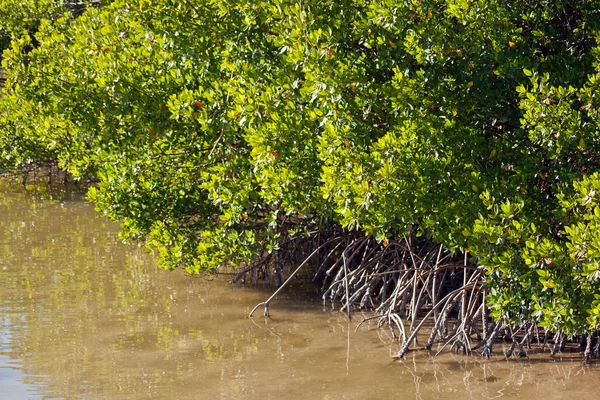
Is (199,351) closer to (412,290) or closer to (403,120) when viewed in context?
(412,290)

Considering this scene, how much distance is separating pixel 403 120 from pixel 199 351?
217 cm

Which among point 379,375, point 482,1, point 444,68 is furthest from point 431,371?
point 482,1

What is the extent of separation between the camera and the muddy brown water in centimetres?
605

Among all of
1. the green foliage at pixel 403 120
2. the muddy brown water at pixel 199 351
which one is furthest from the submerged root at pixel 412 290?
the green foliage at pixel 403 120

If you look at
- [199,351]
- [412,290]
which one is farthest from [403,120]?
[199,351]

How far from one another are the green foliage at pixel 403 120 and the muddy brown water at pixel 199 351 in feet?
1.61

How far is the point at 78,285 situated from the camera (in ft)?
28.0

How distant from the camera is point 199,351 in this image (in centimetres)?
684

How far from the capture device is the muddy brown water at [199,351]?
238 inches

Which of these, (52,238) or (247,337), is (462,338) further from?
(52,238)

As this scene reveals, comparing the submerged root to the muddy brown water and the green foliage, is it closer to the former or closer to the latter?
the muddy brown water

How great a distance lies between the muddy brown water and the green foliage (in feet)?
1.61

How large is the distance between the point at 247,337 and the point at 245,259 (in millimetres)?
585

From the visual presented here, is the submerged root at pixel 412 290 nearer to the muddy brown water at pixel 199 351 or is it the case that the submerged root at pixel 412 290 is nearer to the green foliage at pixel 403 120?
the muddy brown water at pixel 199 351
